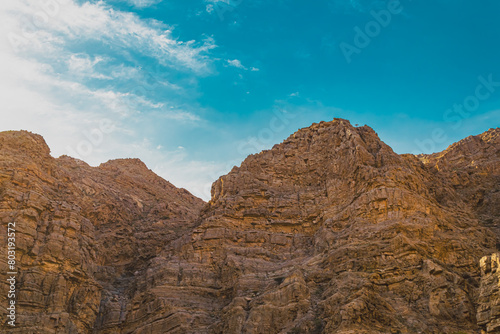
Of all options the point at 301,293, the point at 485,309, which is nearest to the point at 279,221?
the point at 301,293

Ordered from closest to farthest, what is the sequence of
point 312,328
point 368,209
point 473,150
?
point 312,328 < point 368,209 < point 473,150

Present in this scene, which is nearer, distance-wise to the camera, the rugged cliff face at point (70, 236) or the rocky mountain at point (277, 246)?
the rocky mountain at point (277, 246)

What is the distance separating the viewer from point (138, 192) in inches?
4476

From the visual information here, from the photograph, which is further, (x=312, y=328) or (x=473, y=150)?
(x=473, y=150)

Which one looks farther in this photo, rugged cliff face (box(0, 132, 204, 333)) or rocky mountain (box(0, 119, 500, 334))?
rugged cliff face (box(0, 132, 204, 333))

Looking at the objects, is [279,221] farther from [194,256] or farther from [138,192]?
[138,192]

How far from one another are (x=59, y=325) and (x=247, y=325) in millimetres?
21021

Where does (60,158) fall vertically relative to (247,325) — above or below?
above

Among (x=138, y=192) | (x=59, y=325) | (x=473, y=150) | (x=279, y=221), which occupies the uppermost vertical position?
(x=473, y=150)

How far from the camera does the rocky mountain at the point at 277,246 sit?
191ft

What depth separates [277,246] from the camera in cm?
7725

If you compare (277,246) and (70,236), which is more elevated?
(277,246)

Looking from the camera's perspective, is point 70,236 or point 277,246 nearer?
point 70,236

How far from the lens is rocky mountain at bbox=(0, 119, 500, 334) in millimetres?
58188
